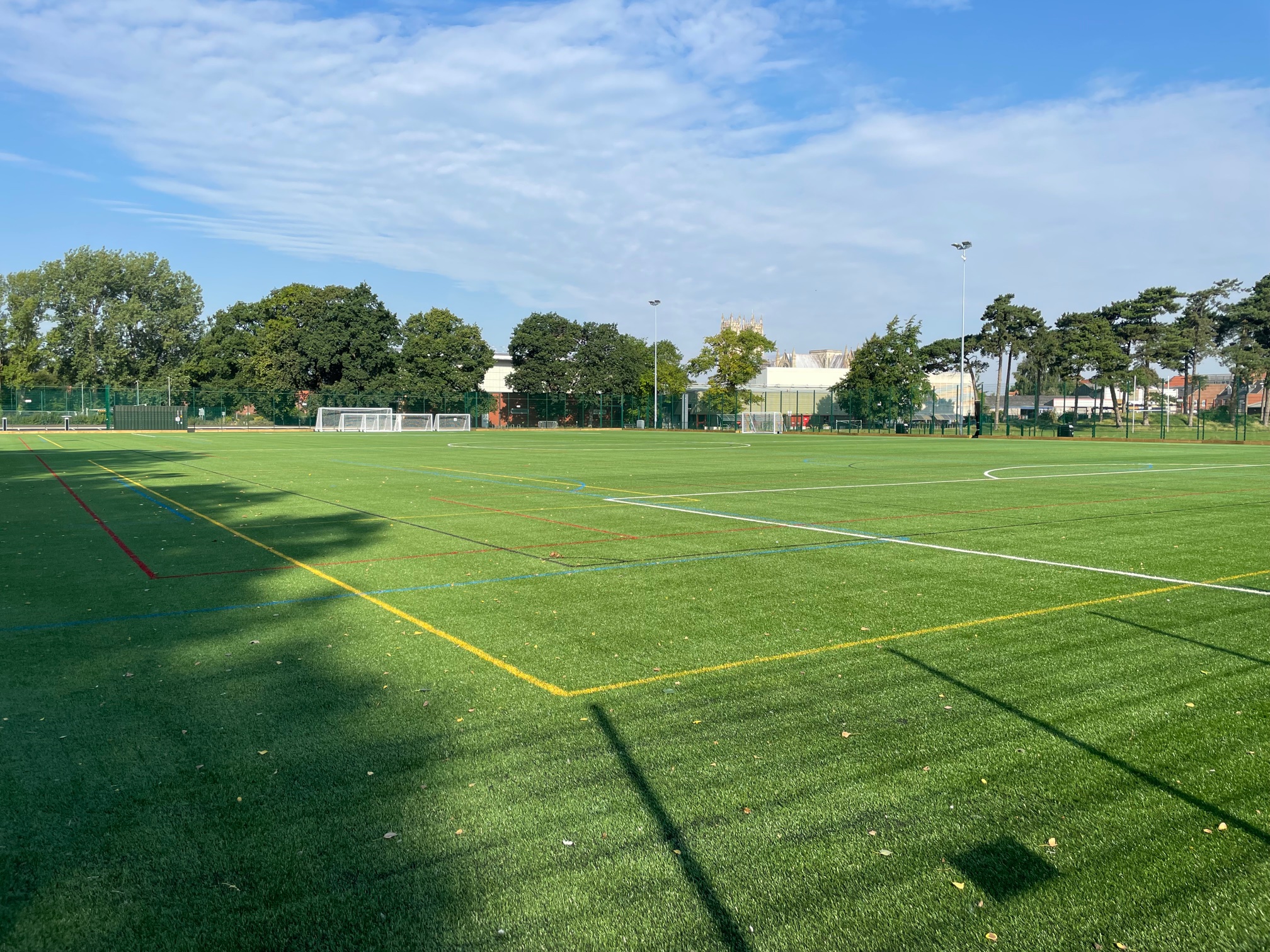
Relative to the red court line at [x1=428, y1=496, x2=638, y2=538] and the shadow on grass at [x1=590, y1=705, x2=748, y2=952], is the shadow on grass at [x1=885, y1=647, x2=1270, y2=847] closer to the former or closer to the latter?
the shadow on grass at [x1=590, y1=705, x2=748, y2=952]

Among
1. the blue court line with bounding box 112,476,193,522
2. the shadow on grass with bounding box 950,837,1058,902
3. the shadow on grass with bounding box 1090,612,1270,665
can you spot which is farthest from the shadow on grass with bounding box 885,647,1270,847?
the blue court line with bounding box 112,476,193,522

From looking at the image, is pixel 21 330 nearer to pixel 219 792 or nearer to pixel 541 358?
pixel 541 358

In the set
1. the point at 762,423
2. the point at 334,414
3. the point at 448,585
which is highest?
the point at 334,414

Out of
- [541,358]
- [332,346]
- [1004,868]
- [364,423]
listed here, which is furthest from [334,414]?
[1004,868]

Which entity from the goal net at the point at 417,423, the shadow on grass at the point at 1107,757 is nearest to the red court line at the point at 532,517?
the shadow on grass at the point at 1107,757

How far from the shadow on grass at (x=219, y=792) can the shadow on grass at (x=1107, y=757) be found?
3.04m

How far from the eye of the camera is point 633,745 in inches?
169

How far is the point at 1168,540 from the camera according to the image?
11141 millimetres

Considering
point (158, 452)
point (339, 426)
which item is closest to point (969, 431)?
point (339, 426)

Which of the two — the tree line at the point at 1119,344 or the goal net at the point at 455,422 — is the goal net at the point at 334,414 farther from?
the tree line at the point at 1119,344

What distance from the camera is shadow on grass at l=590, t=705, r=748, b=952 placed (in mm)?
2795

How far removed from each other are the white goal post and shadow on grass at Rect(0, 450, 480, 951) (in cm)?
6259

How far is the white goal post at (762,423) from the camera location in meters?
68.2

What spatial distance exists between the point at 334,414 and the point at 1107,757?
70909 millimetres
